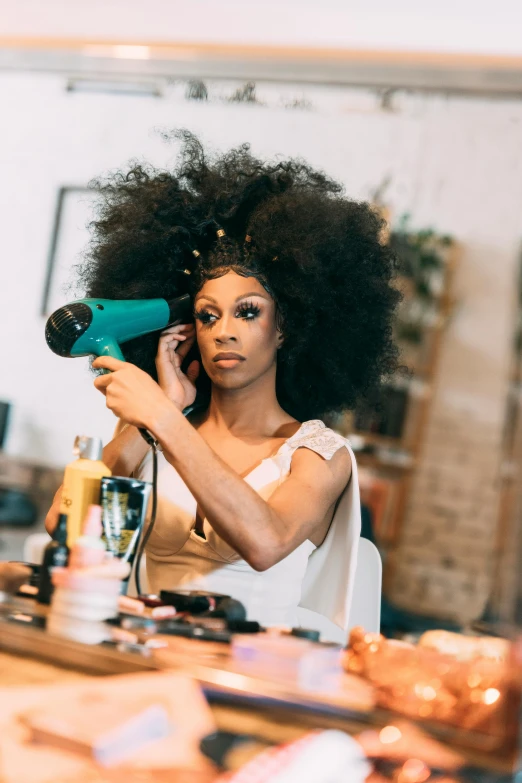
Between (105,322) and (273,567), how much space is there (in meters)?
0.47

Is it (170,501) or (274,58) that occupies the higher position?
(274,58)

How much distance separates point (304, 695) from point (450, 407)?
635mm

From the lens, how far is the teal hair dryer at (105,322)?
1.20m

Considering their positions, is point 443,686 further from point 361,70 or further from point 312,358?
point 361,70

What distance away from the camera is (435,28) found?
1.07 m

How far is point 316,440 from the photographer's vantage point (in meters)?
1.20

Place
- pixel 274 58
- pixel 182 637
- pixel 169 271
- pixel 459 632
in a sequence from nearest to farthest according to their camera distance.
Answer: pixel 182 637, pixel 459 632, pixel 274 58, pixel 169 271

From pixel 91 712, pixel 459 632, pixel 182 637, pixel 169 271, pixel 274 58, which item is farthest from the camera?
pixel 169 271

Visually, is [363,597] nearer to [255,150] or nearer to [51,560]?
[51,560]

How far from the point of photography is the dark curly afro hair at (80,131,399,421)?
49.1 inches

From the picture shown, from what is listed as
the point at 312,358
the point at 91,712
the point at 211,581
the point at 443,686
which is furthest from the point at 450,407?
the point at 91,712

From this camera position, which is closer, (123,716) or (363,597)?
(123,716)

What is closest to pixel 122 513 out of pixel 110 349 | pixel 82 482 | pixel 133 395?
pixel 82 482

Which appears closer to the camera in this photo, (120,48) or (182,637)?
(182,637)
